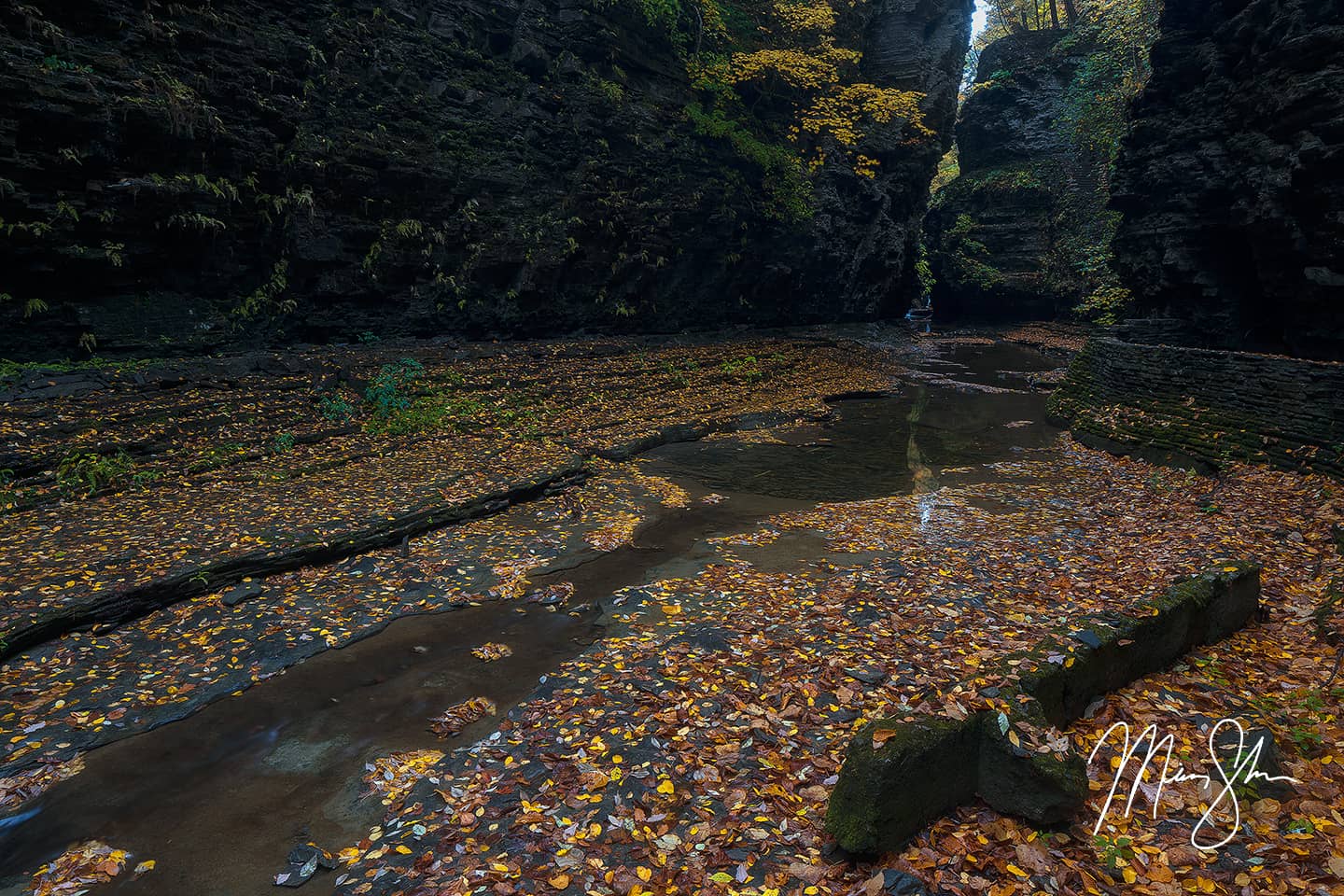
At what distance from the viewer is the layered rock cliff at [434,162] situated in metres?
13.4

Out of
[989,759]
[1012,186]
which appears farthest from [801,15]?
[989,759]

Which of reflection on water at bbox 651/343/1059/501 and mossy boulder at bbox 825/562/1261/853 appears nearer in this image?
mossy boulder at bbox 825/562/1261/853

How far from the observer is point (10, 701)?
5902 millimetres

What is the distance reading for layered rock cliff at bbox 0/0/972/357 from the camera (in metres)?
13.4

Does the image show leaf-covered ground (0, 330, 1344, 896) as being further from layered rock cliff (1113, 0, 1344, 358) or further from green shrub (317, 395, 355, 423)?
layered rock cliff (1113, 0, 1344, 358)

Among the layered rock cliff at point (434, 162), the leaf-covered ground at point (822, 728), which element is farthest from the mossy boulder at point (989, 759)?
the layered rock cliff at point (434, 162)

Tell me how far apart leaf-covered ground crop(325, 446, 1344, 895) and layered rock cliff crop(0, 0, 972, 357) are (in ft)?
48.4

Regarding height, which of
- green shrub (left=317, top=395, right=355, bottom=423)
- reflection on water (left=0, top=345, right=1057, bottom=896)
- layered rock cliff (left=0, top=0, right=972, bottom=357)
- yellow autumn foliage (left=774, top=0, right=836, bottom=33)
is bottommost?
reflection on water (left=0, top=345, right=1057, bottom=896)

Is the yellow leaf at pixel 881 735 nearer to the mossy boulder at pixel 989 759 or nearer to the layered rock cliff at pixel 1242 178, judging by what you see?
the mossy boulder at pixel 989 759

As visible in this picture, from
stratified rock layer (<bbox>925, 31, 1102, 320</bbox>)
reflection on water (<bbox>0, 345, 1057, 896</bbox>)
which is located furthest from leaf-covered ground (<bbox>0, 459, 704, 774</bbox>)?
stratified rock layer (<bbox>925, 31, 1102, 320</bbox>)

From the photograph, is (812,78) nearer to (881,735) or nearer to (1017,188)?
(1017,188)

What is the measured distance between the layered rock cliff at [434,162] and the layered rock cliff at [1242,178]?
14.5 meters

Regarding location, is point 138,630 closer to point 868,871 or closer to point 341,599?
point 341,599
